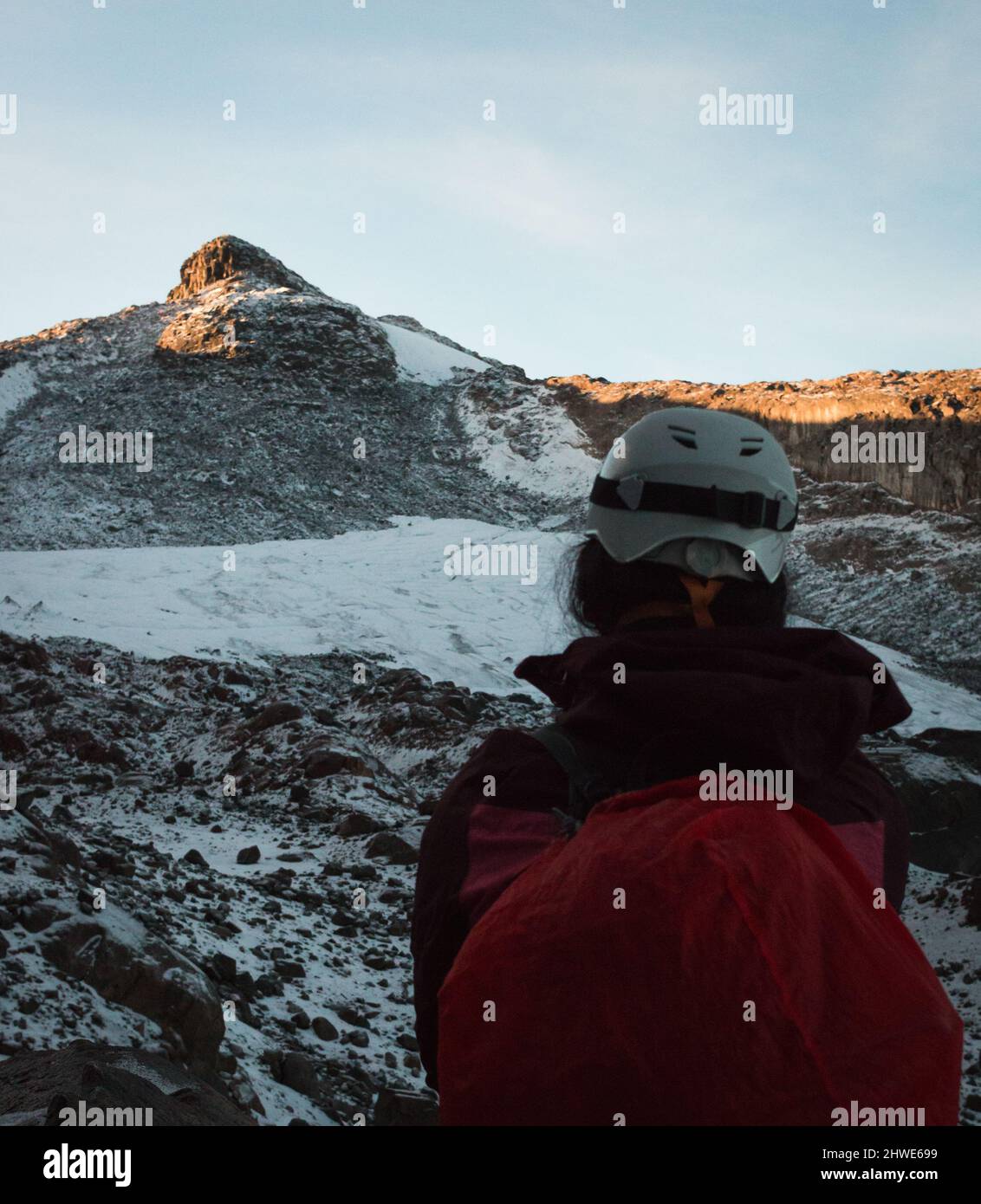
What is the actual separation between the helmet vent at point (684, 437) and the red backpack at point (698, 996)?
2.82 feet

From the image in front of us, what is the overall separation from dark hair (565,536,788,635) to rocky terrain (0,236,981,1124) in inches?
38.9

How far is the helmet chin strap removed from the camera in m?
1.92

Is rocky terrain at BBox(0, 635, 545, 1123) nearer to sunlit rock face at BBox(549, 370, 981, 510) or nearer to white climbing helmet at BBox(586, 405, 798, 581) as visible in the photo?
white climbing helmet at BBox(586, 405, 798, 581)

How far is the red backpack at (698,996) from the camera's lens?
1.31m

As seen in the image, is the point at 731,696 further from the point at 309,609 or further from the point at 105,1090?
the point at 309,609

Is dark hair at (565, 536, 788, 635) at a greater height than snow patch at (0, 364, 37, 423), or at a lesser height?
lesser

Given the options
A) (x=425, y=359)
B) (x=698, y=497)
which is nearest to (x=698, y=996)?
(x=698, y=497)

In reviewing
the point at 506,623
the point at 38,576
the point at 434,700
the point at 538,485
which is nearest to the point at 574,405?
the point at 538,485

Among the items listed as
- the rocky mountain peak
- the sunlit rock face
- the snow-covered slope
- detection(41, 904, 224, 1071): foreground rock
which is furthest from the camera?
the rocky mountain peak

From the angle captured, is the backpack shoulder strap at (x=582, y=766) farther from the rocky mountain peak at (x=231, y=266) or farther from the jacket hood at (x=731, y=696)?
the rocky mountain peak at (x=231, y=266)

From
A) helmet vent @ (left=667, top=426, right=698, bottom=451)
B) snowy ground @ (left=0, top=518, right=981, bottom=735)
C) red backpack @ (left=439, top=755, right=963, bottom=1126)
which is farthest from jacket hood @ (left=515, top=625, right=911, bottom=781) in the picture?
snowy ground @ (left=0, top=518, right=981, bottom=735)

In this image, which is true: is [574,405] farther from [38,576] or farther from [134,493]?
[38,576]

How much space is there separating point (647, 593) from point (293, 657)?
1456 centimetres

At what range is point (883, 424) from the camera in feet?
107
